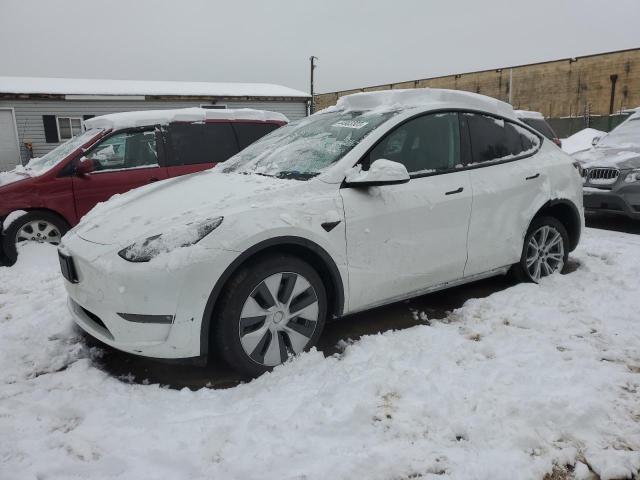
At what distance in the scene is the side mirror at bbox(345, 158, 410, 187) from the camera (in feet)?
9.84

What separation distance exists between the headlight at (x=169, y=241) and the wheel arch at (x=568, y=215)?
3044 millimetres

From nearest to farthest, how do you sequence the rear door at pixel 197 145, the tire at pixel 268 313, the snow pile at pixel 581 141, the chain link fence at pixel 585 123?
the tire at pixel 268 313 < the rear door at pixel 197 145 < the snow pile at pixel 581 141 < the chain link fence at pixel 585 123

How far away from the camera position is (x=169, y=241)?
2590mm

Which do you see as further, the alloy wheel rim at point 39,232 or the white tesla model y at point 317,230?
the alloy wheel rim at point 39,232

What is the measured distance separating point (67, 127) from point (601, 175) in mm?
18526

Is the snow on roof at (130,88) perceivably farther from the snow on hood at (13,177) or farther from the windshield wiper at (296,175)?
the windshield wiper at (296,175)

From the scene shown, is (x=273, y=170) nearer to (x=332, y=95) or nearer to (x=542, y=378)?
(x=542, y=378)

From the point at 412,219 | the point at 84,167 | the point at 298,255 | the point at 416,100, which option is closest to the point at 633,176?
the point at 416,100

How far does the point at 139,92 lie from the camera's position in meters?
19.2

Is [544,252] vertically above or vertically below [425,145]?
below

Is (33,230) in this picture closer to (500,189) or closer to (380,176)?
(380,176)

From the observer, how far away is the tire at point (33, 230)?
5.32m

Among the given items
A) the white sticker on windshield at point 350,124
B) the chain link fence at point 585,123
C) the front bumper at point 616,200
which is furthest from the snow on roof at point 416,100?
the chain link fence at point 585,123

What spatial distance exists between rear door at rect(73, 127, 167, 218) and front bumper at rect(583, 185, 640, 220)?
613 centimetres
